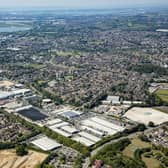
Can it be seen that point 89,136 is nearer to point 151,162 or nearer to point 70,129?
point 70,129

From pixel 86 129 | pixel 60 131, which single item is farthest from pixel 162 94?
Answer: pixel 60 131

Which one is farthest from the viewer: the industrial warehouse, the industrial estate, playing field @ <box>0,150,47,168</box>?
the industrial warehouse

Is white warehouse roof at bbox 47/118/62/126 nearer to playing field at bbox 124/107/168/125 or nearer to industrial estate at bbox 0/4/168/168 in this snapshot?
industrial estate at bbox 0/4/168/168

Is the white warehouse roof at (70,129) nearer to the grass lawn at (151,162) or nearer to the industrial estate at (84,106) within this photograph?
the industrial estate at (84,106)

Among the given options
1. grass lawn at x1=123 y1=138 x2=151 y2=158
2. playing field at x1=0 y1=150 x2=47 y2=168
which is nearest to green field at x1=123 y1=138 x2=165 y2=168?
grass lawn at x1=123 y1=138 x2=151 y2=158

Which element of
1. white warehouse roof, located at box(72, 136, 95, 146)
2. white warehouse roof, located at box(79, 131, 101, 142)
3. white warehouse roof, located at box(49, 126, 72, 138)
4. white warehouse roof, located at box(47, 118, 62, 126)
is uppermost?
white warehouse roof, located at box(72, 136, 95, 146)

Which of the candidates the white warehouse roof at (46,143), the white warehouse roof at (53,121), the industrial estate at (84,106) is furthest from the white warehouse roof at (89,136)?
the white warehouse roof at (53,121)

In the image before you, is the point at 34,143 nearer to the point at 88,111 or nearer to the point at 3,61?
the point at 88,111
